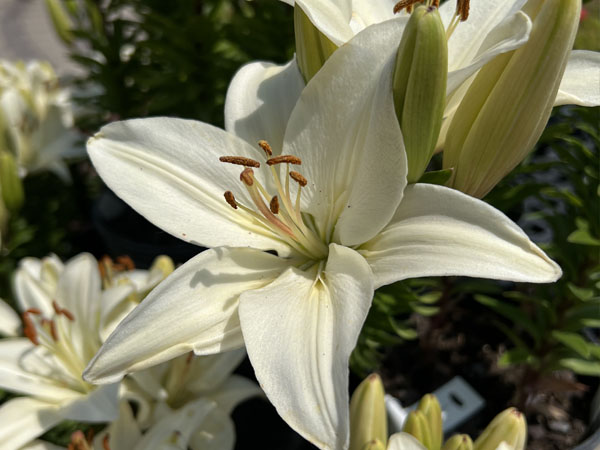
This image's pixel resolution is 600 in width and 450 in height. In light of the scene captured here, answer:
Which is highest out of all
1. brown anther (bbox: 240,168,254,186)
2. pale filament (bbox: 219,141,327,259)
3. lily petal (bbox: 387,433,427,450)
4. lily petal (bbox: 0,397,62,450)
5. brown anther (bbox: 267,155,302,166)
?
brown anther (bbox: 267,155,302,166)

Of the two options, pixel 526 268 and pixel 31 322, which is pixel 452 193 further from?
pixel 31 322

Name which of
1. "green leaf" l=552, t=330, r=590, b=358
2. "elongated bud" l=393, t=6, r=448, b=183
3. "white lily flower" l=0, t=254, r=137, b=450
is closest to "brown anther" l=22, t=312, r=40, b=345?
"white lily flower" l=0, t=254, r=137, b=450

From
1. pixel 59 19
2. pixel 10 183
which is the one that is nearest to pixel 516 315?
pixel 10 183

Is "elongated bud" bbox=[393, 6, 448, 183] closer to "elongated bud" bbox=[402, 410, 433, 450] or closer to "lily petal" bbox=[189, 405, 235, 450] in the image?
"elongated bud" bbox=[402, 410, 433, 450]

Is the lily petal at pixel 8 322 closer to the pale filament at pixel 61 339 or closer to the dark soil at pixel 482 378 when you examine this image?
the pale filament at pixel 61 339

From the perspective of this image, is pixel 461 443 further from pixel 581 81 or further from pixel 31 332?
pixel 31 332

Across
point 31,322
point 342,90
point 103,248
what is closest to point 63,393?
point 31,322
